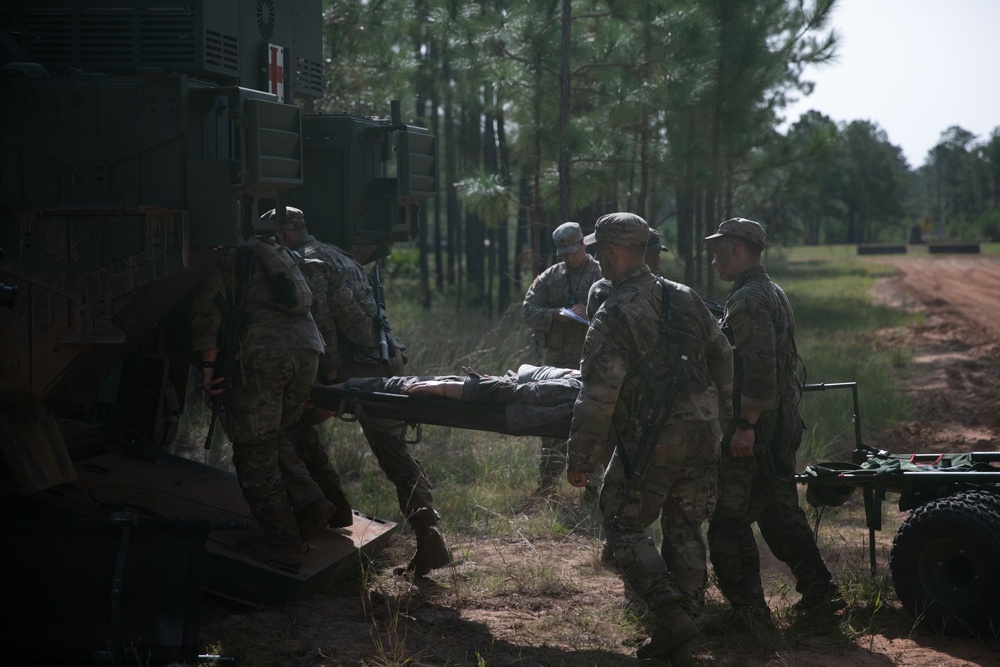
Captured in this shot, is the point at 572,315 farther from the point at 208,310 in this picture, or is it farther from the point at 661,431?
Answer: the point at 208,310

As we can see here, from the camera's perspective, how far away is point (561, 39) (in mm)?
11594

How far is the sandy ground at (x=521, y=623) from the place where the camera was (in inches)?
185

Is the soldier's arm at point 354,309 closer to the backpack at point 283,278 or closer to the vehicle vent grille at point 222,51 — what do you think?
the backpack at point 283,278

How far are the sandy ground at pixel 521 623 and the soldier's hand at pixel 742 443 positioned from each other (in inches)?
34.1

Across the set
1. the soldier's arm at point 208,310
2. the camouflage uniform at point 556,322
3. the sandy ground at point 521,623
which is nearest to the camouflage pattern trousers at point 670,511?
the sandy ground at point 521,623

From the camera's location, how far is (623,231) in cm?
460

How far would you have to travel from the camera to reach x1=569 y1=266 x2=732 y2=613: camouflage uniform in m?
4.46

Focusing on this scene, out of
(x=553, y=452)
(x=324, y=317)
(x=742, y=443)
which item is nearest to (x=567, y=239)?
(x=553, y=452)

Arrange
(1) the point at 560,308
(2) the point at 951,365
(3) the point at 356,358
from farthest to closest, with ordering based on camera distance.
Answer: (2) the point at 951,365
(1) the point at 560,308
(3) the point at 356,358

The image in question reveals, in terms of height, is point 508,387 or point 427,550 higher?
point 508,387

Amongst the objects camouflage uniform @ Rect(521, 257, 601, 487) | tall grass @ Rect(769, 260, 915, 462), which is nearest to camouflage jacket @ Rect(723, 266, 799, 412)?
camouflage uniform @ Rect(521, 257, 601, 487)

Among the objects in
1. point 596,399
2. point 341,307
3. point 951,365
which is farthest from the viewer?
point 951,365

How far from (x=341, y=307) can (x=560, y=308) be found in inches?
75.0

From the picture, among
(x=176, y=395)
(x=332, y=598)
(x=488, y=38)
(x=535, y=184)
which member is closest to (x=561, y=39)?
(x=488, y=38)
